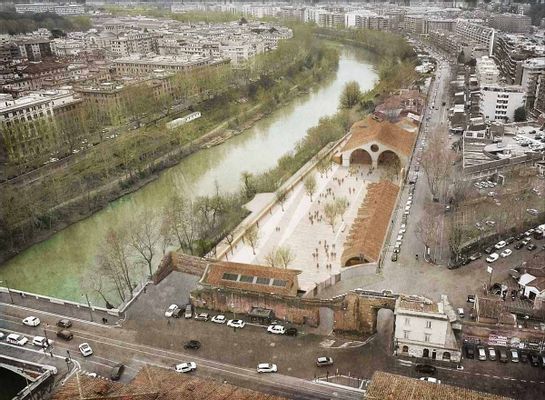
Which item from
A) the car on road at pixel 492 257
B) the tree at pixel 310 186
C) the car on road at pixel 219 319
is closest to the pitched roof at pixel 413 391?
the car on road at pixel 219 319

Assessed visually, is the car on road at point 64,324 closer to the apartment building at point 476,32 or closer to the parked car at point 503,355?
the parked car at point 503,355

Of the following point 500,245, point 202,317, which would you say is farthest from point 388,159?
point 202,317

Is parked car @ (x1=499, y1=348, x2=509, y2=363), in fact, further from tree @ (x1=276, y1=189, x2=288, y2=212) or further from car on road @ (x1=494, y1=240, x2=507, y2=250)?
tree @ (x1=276, y1=189, x2=288, y2=212)

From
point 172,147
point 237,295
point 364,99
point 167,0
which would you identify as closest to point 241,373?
point 237,295

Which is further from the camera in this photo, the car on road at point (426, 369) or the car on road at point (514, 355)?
the car on road at point (514, 355)

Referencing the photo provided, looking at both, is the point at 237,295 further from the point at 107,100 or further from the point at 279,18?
the point at 279,18

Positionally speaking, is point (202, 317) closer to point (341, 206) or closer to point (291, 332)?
point (291, 332)
